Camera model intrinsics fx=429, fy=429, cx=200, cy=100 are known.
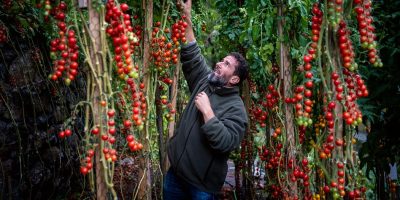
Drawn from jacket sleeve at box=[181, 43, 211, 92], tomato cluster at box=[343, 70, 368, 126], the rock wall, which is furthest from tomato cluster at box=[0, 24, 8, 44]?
tomato cluster at box=[343, 70, 368, 126]

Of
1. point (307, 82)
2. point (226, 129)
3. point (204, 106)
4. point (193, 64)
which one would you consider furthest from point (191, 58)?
point (307, 82)

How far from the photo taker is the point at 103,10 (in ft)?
4.83

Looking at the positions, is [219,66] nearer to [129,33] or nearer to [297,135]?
[297,135]

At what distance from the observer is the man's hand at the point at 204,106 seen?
203cm

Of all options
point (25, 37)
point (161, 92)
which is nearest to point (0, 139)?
point (25, 37)

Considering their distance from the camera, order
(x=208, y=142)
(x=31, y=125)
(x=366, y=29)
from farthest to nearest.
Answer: (x=31, y=125) < (x=208, y=142) < (x=366, y=29)

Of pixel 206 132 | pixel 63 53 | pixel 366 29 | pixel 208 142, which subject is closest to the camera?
pixel 63 53

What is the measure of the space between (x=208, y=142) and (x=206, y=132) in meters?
0.12

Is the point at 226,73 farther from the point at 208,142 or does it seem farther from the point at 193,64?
the point at 208,142

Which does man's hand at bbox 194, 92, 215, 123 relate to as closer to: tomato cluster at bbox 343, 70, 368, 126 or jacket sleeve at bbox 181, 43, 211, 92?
jacket sleeve at bbox 181, 43, 211, 92

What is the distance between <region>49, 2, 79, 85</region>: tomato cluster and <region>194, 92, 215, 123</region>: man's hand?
76 cm

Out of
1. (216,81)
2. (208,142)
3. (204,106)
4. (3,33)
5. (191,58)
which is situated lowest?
(208,142)

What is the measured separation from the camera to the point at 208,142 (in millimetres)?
2105

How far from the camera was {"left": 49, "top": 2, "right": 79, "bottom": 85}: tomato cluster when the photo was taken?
1.40 m
